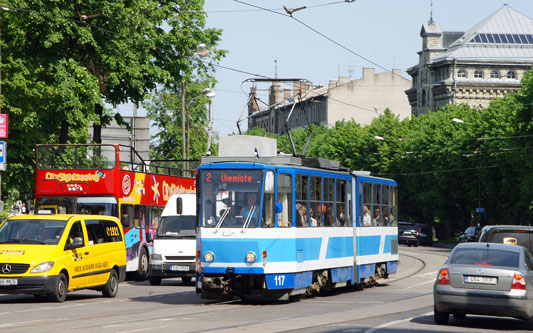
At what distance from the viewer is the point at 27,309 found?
765 inches

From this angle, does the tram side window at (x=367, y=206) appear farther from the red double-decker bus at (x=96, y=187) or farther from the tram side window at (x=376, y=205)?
the red double-decker bus at (x=96, y=187)

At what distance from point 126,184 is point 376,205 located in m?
7.13

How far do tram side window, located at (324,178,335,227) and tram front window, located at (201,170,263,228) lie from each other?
2.89 meters

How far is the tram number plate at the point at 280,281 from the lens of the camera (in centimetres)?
2084

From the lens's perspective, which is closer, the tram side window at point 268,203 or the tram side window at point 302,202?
the tram side window at point 268,203

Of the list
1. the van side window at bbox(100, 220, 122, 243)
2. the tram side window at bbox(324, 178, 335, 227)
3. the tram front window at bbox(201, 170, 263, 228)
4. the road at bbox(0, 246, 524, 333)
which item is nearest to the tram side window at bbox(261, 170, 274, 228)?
the tram front window at bbox(201, 170, 263, 228)

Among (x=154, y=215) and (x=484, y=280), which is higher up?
(x=154, y=215)

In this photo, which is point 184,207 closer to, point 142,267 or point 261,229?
point 142,267

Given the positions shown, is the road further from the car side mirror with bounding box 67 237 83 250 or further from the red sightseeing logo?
the red sightseeing logo

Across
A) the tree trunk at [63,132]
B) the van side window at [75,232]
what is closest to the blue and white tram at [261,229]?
the van side window at [75,232]

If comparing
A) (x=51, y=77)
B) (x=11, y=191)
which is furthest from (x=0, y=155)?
(x=11, y=191)

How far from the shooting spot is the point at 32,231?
21.7 meters

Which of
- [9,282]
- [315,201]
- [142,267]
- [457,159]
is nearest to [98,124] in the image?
[142,267]

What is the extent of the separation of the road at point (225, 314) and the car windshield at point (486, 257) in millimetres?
1007
